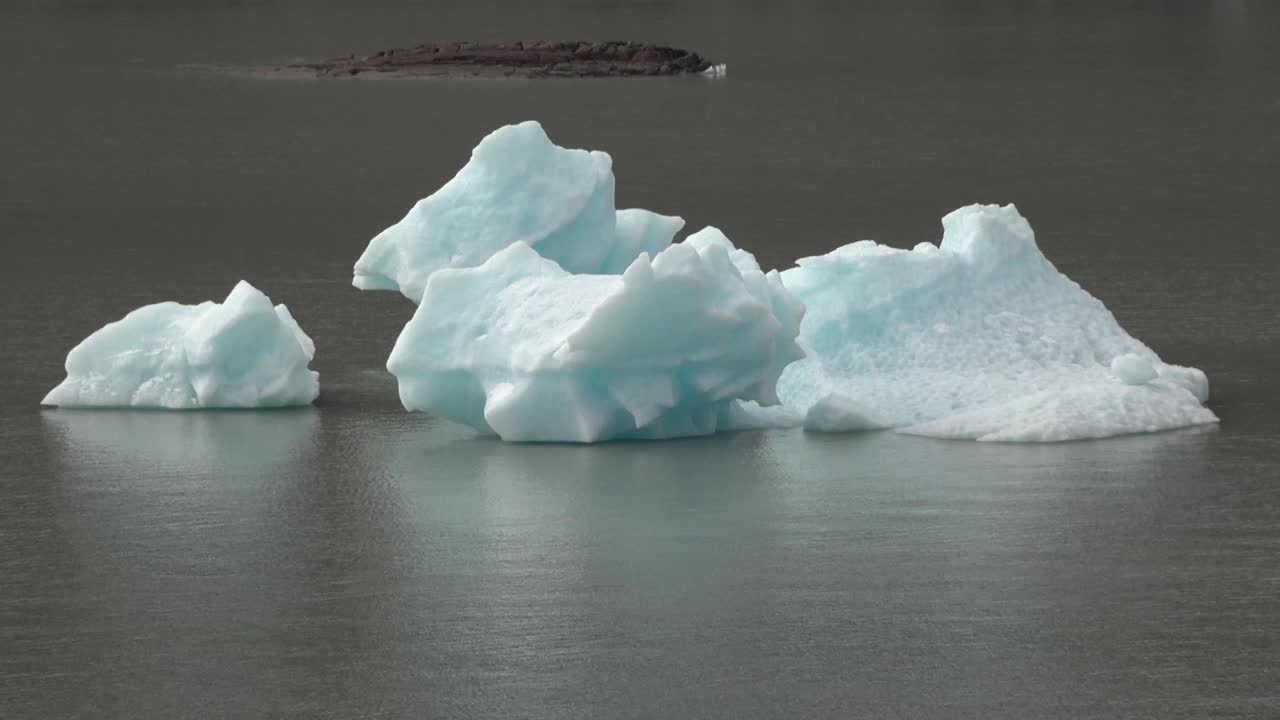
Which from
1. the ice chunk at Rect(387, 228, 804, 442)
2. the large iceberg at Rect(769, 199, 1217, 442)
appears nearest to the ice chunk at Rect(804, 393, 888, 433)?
the large iceberg at Rect(769, 199, 1217, 442)

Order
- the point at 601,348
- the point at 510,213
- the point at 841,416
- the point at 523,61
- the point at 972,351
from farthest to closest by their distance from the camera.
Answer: the point at 523,61 < the point at 510,213 < the point at 972,351 < the point at 841,416 < the point at 601,348

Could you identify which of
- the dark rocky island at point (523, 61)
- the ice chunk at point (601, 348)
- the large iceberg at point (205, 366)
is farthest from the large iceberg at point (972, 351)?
the dark rocky island at point (523, 61)

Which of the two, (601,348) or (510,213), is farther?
(510,213)

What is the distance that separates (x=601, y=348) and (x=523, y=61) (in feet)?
55.3

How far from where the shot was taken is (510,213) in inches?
404

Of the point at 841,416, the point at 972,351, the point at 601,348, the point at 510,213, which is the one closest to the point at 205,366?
the point at 510,213

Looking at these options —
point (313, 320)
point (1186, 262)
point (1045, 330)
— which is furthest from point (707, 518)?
point (1186, 262)

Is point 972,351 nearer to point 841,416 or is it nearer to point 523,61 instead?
point 841,416

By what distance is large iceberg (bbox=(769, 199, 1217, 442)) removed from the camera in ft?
29.6

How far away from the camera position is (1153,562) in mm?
7090

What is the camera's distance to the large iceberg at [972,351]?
29.6 ft

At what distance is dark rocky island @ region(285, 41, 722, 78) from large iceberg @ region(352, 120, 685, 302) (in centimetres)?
1376

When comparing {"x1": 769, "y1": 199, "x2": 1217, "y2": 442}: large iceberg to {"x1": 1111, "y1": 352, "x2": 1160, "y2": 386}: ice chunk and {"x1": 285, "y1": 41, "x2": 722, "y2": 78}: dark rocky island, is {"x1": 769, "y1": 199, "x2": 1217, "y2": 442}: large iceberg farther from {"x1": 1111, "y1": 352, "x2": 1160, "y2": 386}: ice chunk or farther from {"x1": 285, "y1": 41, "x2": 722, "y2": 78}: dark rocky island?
{"x1": 285, "y1": 41, "x2": 722, "y2": 78}: dark rocky island

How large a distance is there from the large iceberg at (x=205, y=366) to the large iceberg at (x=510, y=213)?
0.71 metres
